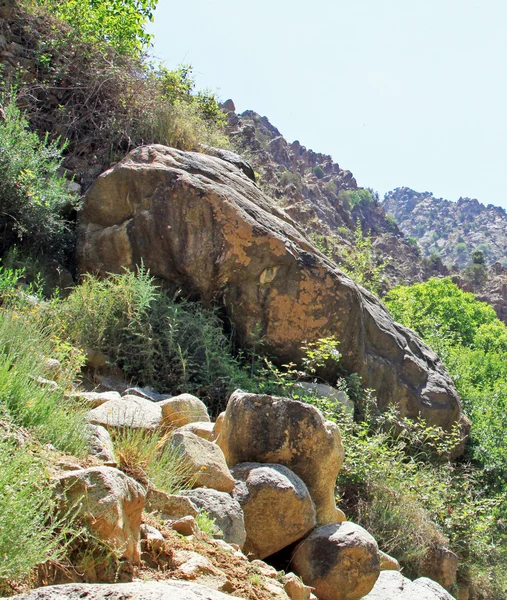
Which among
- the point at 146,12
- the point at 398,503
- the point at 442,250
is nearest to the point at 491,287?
the point at 146,12

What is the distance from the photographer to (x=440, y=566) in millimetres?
5984

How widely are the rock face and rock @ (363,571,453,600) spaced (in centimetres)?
318

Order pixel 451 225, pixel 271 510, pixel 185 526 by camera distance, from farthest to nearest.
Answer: pixel 451 225
pixel 271 510
pixel 185 526

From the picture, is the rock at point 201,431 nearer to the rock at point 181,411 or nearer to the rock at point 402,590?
the rock at point 181,411

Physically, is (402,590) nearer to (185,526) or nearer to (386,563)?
(386,563)

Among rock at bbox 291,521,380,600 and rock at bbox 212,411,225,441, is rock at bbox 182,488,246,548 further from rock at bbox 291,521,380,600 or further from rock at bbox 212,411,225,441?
rock at bbox 212,411,225,441

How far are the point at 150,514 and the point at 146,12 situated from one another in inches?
394

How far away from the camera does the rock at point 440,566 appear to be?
19.4 feet

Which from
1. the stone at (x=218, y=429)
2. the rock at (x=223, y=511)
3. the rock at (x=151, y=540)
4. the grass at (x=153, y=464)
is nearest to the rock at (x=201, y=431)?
the stone at (x=218, y=429)

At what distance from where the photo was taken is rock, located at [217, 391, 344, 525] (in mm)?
4203

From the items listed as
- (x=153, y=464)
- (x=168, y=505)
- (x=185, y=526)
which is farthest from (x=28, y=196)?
(x=185, y=526)

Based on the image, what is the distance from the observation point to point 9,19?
357 inches

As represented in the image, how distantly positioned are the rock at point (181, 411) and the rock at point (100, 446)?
127 cm

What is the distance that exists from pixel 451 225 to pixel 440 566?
13323 cm
